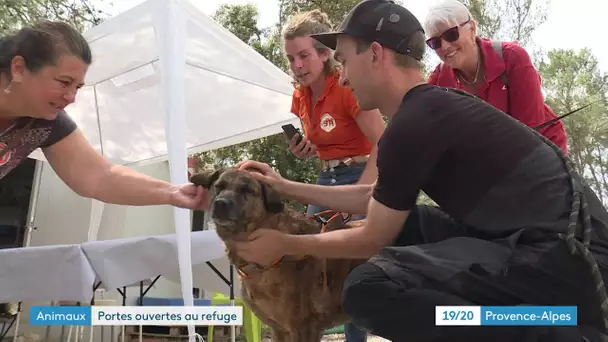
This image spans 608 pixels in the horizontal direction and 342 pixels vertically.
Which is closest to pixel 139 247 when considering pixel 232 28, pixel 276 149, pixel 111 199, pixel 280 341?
pixel 111 199

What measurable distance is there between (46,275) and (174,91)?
198 cm

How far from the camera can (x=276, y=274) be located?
2.94m

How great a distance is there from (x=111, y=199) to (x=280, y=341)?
130cm

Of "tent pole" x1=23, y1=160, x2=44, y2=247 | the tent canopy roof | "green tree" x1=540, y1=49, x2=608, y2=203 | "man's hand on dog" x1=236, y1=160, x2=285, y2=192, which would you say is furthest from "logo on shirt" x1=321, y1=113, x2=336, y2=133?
"green tree" x1=540, y1=49, x2=608, y2=203

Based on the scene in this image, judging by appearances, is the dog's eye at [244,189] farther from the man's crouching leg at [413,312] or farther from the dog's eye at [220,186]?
the man's crouching leg at [413,312]

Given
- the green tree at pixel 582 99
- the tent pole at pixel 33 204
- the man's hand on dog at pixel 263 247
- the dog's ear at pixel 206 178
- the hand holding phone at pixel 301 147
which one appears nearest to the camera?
the man's hand on dog at pixel 263 247

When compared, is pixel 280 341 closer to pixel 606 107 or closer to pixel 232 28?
pixel 232 28

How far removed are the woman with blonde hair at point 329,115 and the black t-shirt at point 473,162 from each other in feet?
4.60

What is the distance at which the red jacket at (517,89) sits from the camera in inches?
131

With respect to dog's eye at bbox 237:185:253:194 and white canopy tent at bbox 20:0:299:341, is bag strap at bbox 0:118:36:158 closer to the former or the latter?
dog's eye at bbox 237:185:253:194

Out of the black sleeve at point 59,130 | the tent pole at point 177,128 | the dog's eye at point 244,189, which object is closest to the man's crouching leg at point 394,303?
the dog's eye at point 244,189

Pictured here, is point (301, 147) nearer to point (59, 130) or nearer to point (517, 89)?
point (517, 89)

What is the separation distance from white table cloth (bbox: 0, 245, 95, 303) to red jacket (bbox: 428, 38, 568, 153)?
12.1 ft

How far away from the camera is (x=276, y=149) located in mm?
15789
